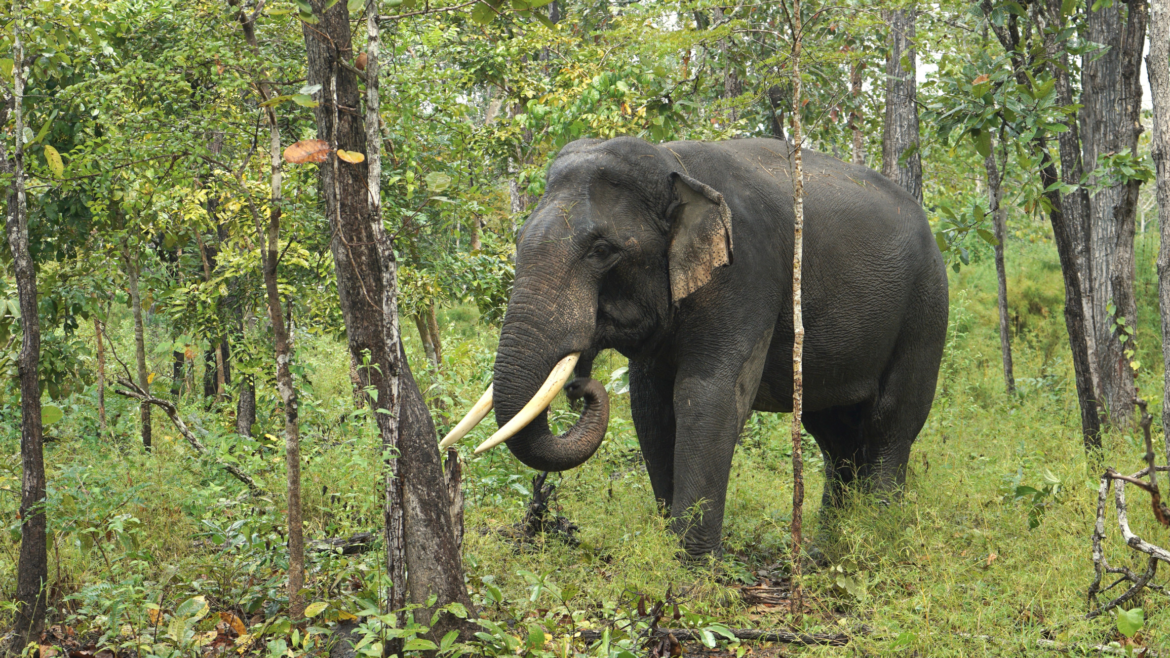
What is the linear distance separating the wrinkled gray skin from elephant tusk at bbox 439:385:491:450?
0.11m

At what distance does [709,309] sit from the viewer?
5352mm

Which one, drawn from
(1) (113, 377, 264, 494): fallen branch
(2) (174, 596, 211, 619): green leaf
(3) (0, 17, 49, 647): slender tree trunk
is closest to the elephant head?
(2) (174, 596, 211, 619): green leaf

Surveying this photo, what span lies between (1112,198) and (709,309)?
4.84 metres

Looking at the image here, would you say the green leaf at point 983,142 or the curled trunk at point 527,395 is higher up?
the green leaf at point 983,142

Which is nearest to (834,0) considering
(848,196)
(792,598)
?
(848,196)

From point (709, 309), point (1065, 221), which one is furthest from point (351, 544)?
point (1065, 221)

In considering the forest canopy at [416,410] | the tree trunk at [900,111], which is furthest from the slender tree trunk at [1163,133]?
the tree trunk at [900,111]

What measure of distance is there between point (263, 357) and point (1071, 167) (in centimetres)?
633

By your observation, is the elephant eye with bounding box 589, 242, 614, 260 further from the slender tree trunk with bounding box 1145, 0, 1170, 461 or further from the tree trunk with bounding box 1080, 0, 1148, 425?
the tree trunk with bounding box 1080, 0, 1148, 425

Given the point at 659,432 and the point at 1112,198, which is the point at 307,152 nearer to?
the point at 659,432

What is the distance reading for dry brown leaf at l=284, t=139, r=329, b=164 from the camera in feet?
11.5

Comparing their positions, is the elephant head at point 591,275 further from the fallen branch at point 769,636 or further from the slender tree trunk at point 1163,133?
the slender tree trunk at point 1163,133

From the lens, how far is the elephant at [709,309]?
193 inches

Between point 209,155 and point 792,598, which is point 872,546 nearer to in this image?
point 792,598
